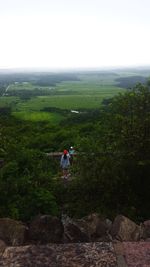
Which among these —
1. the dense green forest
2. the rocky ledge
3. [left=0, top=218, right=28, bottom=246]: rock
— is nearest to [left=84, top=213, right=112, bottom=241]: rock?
the rocky ledge

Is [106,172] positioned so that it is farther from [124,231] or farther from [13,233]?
[13,233]

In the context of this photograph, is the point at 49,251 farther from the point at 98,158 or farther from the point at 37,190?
the point at 98,158

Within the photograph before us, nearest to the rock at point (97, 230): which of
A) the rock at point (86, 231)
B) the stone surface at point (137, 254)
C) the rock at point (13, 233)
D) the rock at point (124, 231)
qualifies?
the rock at point (86, 231)

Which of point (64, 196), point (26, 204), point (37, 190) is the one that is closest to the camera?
point (26, 204)

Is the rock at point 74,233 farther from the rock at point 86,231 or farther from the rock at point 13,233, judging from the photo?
the rock at point 13,233

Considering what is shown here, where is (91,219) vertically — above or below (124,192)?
above

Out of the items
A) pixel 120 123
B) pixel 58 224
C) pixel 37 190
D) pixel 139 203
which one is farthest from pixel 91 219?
pixel 120 123

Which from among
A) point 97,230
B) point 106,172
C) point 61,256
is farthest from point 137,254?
point 106,172
